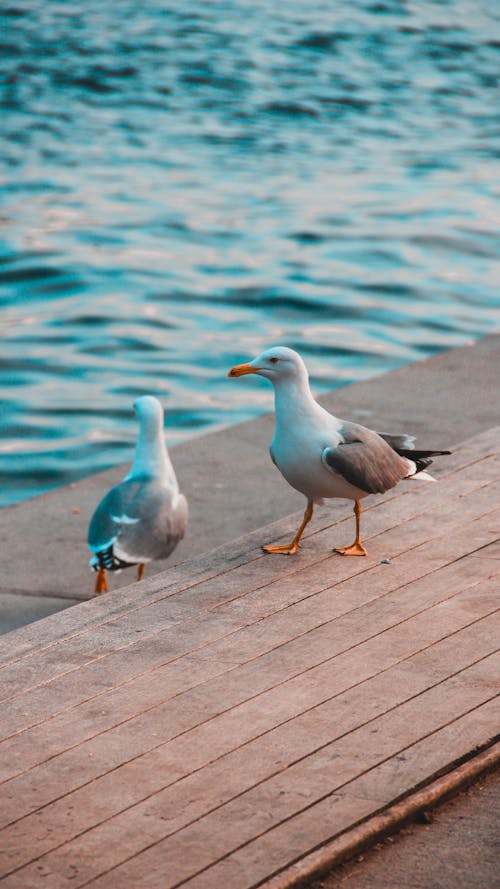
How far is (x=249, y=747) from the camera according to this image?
375 centimetres

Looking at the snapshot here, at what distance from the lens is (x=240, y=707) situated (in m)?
3.97

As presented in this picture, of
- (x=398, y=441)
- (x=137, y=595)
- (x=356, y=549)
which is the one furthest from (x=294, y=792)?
(x=398, y=441)

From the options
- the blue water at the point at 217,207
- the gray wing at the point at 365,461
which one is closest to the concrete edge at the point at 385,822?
the gray wing at the point at 365,461

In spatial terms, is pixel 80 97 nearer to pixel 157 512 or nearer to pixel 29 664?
pixel 157 512

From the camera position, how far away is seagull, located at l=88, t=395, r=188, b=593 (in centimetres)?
626

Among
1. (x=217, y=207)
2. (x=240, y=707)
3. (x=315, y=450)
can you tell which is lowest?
(x=217, y=207)

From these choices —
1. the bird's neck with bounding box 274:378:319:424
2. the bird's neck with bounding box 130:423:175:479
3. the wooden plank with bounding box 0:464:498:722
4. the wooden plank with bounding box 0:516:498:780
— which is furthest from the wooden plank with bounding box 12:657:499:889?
the bird's neck with bounding box 130:423:175:479

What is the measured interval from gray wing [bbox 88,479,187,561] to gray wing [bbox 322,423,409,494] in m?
1.33

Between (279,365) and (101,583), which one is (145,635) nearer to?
(279,365)

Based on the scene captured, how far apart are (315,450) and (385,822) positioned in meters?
1.89

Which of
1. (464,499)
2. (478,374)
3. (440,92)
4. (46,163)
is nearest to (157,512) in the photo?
(464,499)

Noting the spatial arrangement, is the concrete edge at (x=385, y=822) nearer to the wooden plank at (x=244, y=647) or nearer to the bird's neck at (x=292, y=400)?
the wooden plank at (x=244, y=647)

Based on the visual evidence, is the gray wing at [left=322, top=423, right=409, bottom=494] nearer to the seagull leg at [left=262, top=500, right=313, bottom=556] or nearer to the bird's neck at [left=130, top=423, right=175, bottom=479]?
the seagull leg at [left=262, top=500, right=313, bottom=556]

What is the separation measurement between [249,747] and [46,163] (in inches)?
662
